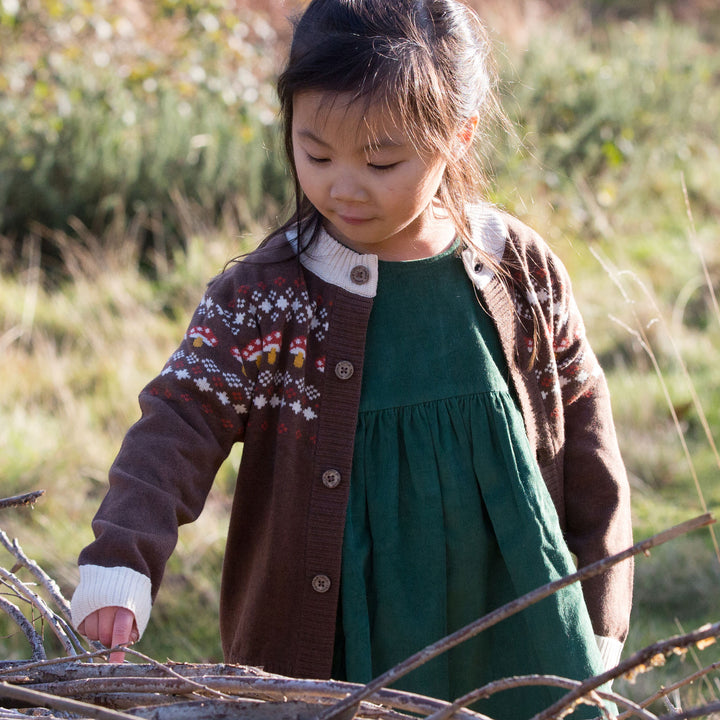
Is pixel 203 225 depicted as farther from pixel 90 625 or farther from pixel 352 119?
pixel 90 625

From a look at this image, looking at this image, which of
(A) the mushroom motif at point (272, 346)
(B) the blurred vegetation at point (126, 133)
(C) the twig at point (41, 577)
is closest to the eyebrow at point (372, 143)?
(A) the mushroom motif at point (272, 346)

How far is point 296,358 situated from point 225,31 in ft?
18.3

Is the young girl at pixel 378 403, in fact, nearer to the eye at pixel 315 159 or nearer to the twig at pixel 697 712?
the eye at pixel 315 159

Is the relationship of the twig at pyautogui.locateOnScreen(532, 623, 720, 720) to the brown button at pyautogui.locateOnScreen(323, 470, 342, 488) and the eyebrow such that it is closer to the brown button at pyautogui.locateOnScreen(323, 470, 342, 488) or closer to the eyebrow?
the brown button at pyautogui.locateOnScreen(323, 470, 342, 488)

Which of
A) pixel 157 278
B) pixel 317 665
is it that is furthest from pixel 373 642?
pixel 157 278

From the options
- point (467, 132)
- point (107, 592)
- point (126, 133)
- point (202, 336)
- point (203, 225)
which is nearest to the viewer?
point (107, 592)

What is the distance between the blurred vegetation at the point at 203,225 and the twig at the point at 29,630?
153 cm

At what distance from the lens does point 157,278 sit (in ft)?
18.9

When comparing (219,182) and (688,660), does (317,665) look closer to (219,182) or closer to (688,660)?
(688,660)

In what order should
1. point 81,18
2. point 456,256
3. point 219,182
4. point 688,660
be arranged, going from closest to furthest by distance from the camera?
1. point 456,256
2. point 688,660
3. point 219,182
4. point 81,18

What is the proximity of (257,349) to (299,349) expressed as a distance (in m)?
0.08

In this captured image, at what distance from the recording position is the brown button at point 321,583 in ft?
6.02

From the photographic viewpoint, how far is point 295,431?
6.12ft

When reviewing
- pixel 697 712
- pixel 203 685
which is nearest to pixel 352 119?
pixel 203 685
